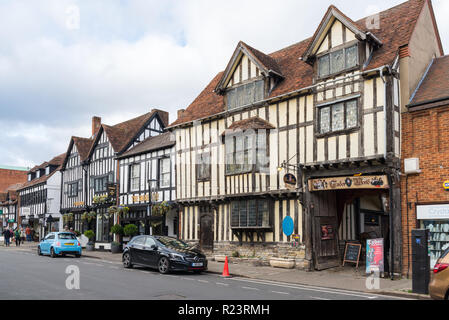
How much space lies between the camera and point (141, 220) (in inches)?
1051

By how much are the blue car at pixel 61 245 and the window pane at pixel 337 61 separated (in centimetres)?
1608

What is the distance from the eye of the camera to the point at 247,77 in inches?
768

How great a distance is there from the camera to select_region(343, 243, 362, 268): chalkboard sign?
1707 cm

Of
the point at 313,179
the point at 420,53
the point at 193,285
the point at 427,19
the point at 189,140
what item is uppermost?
the point at 427,19

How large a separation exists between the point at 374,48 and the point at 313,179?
17.3 feet

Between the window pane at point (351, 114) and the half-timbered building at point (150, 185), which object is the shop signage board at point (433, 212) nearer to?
the window pane at point (351, 114)

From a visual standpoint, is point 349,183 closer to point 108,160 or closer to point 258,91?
point 258,91

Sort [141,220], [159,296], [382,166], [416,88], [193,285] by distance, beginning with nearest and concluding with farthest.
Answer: [159,296]
[193,285]
[382,166]
[416,88]
[141,220]

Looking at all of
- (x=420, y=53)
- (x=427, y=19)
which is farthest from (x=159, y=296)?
(x=427, y=19)

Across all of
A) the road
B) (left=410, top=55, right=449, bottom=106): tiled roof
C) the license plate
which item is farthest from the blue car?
(left=410, top=55, right=449, bottom=106): tiled roof

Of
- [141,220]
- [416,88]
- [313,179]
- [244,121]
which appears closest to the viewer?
[416,88]

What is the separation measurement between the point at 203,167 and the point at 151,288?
986cm
